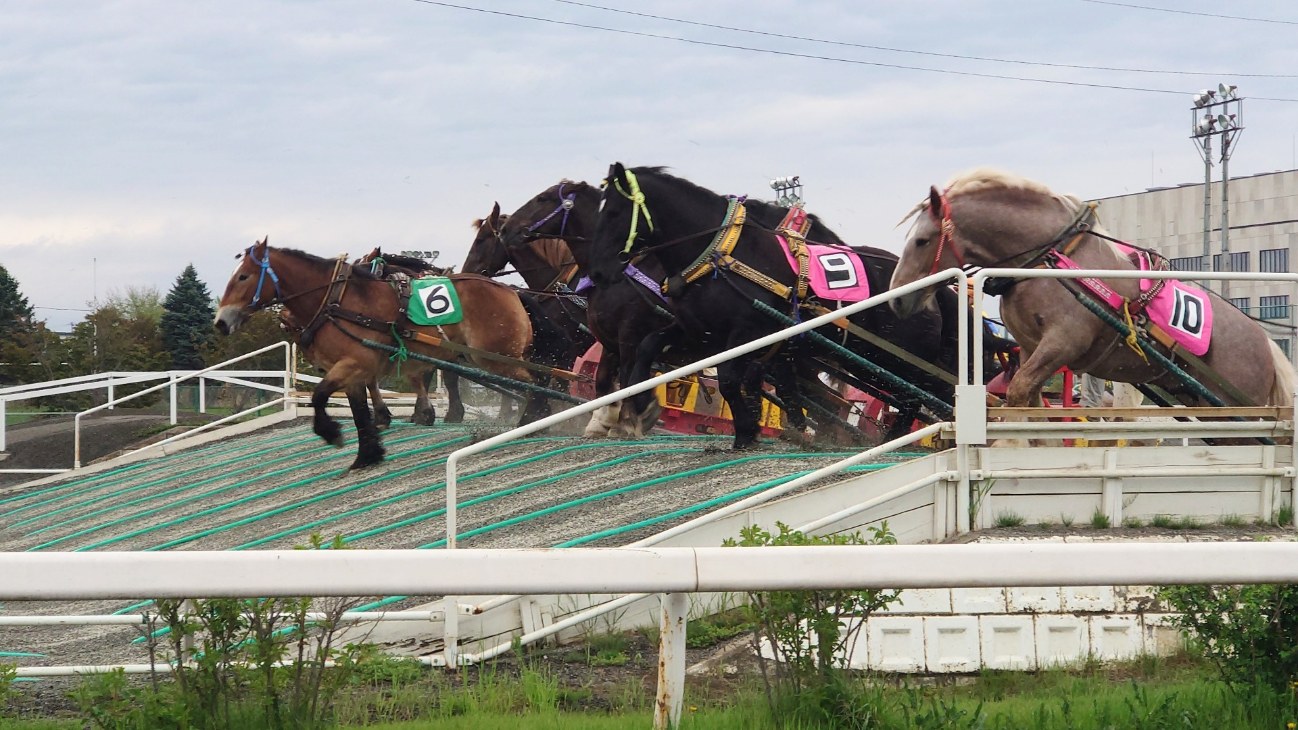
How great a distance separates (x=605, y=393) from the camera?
1227 centimetres

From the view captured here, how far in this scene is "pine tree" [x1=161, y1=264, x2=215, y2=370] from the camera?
5566 centimetres

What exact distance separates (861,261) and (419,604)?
4712mm

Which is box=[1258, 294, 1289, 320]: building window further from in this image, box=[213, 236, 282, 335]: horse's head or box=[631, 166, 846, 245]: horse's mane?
box=[213, 236, 282, 335]: horse's head

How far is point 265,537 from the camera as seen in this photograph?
1045 centimetres

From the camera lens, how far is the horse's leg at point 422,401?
14.4m

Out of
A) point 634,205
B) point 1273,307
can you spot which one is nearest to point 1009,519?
point 1273,307

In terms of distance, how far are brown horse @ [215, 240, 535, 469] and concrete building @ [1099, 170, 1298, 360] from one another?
3705 cm

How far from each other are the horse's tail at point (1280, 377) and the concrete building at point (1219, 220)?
133 ft

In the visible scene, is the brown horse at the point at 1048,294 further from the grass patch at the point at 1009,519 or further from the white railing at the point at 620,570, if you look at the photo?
the white railing at the point at 620,570

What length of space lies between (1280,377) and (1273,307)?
0.45 m

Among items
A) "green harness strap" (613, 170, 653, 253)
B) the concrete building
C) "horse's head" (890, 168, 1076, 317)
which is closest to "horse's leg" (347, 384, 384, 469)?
"green harness strap" (613, 170, 653, 253)

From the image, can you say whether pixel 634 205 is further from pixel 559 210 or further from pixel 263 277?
pixel 263 277

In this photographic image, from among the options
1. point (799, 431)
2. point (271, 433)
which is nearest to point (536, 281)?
point (271, 433)

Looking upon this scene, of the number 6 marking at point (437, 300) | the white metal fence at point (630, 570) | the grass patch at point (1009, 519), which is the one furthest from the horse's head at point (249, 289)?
the white metal fence at point (630, 570)
